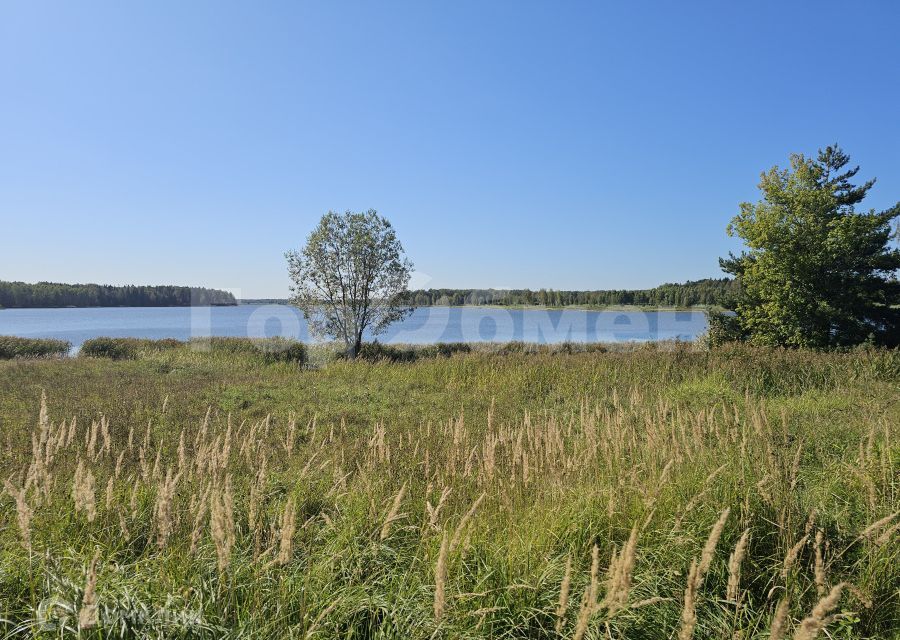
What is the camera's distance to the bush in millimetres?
21984

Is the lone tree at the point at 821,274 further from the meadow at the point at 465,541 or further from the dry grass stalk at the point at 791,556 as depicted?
the dry grass stalk at the point at 791,556

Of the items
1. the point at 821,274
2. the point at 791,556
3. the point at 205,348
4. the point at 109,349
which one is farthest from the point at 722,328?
the point at 109,349

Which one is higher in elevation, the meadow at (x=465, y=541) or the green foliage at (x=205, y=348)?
the meadow at (x=465, y=541)

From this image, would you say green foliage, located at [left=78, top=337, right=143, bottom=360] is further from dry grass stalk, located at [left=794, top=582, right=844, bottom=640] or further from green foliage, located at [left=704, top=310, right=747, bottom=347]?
green foliage, located at [left=704, top=310, right=747, bottom=347]

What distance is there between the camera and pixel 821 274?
19344mm

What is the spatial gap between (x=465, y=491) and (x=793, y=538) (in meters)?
2.21

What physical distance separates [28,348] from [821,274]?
35432mm

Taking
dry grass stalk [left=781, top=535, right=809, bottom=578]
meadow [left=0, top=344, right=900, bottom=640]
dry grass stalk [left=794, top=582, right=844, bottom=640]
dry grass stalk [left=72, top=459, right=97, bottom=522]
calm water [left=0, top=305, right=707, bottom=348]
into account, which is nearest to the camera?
dry grass stalk [left=794, top=582, right=844, bottom=640]

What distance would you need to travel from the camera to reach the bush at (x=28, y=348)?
22.0 m

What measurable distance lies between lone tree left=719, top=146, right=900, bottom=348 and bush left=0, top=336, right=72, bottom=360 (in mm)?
30060

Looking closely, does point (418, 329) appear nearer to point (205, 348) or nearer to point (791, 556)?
point (205, 348)

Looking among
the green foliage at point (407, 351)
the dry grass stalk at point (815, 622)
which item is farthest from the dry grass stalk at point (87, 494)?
the green foliage at point (407, 351)

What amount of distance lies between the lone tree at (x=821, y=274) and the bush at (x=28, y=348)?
98.6ft

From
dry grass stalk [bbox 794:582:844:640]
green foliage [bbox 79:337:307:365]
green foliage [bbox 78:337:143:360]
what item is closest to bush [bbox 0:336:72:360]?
green foliage [bbox 78:337:143:360]
